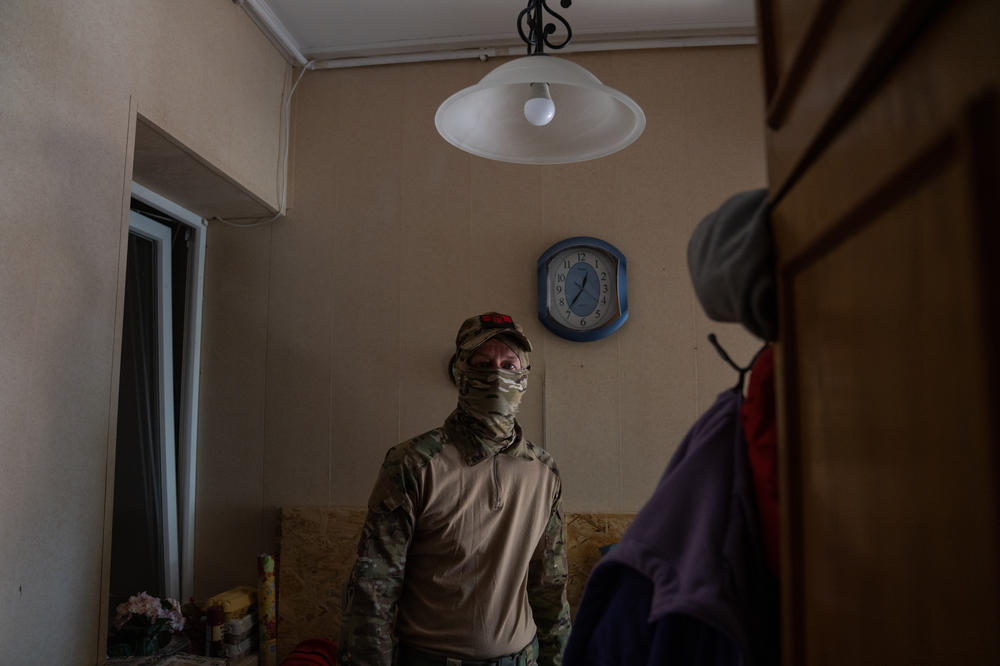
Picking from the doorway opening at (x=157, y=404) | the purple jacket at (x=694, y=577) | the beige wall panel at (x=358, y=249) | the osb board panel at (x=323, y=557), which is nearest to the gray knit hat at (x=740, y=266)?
the purple jacket at (x=694, y=577)

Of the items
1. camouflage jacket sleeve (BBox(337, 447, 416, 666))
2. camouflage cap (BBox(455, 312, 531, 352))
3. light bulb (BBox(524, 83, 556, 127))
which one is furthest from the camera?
camouflage cap (BBox(455, 312, 531, 352))

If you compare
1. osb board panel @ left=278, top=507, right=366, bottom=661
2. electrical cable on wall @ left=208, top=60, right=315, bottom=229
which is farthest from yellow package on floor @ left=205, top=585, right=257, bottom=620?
electrical cable on wall @ left=208, top=60, right=315, bottom=229

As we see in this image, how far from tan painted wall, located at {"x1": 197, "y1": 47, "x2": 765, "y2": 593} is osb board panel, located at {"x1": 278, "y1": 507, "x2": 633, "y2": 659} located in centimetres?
8

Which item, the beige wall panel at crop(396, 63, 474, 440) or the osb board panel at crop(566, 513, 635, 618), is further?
the beige wall panel at crop(396, 63, 474, 440)

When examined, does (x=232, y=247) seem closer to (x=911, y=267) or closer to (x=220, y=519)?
(x=220, y=519)

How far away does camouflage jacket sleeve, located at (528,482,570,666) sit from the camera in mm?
1849

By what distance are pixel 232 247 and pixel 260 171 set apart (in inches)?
14.6

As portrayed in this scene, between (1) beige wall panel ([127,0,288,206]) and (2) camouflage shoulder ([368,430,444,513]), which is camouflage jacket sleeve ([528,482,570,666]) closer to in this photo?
(2) camouflage shoulder ([368,430,444,513])

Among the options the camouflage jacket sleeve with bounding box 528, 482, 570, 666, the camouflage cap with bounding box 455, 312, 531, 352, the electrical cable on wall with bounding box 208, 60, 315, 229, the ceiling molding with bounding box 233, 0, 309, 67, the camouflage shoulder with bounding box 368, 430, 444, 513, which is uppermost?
the ceiling molding with bounding box 233, 0, 309, 67

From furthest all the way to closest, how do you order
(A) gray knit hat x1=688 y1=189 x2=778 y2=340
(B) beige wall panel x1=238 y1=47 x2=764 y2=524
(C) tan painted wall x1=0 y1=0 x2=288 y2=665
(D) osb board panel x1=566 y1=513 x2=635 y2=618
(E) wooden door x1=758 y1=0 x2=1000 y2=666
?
(B) beige wall panel x1=238 y1=47 x2=764 y2=524, (D) osb board panel x1=566 y1=513 x2=635 y2=618, (C) tan painted wall x1=0 y1=0 x2=288 y2=665, (A) gray knit hat x1=688 y1=189 x2=778 y2=340, (E) wooden door x1=758 y1=0 x2=1000 y2=666

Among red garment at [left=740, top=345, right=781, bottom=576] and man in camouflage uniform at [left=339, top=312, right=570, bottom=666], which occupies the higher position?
red garment at [left=740, top=345, right=781, bottom=576]

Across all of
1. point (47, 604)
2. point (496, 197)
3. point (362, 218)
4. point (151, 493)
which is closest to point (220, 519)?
point (151, 493)

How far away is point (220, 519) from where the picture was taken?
8.71 ft

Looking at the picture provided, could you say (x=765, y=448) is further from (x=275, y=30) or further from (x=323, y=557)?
(x=275, y=30)
